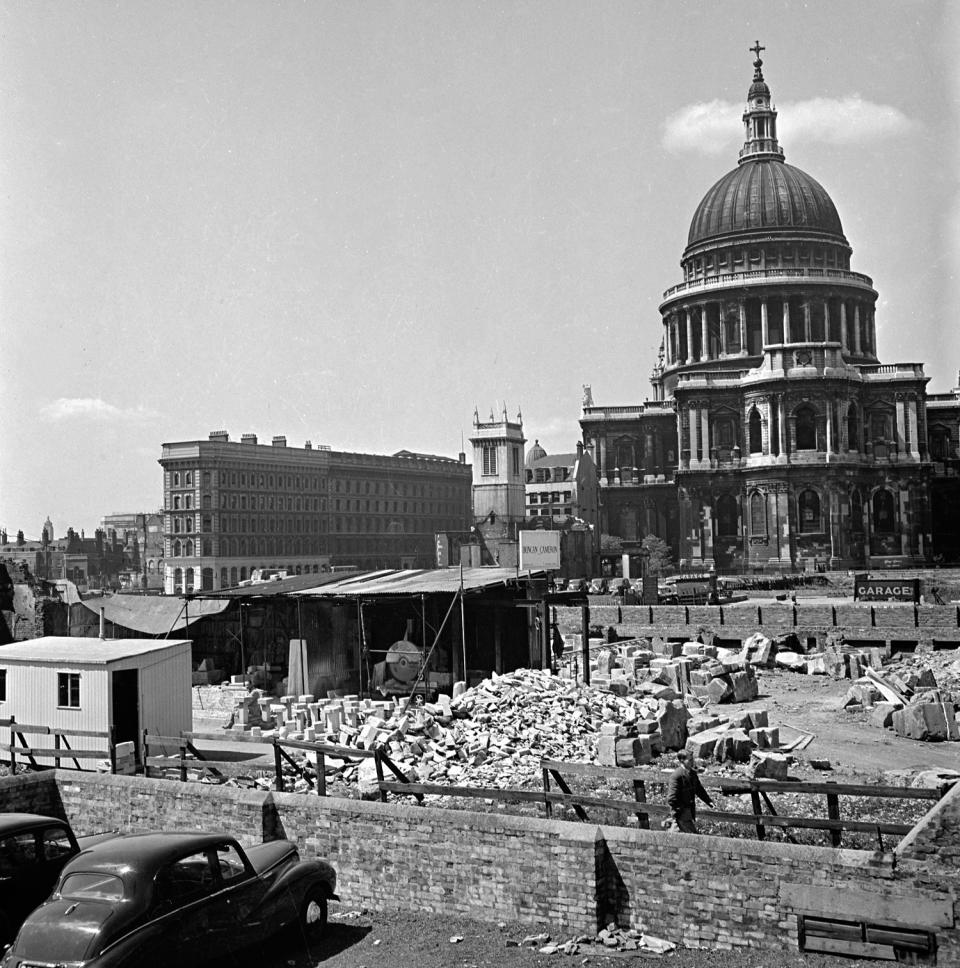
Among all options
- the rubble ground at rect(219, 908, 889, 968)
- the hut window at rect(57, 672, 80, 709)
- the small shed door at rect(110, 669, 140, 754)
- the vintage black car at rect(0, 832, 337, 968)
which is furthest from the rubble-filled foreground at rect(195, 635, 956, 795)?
the vintage black car at rect(0, 832, 337, 968)

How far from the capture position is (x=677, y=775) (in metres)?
12.7

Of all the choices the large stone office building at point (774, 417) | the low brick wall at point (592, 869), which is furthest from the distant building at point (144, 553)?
the low brick wall at point (592, 869)

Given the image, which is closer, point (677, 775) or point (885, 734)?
point (677, 775)

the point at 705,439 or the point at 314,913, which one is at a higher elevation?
the point at 705,439

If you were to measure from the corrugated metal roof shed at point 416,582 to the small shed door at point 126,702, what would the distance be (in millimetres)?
9486

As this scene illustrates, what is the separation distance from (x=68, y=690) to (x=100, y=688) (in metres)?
0.90

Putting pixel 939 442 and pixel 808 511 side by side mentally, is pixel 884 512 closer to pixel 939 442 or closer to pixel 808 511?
pixel 808 511

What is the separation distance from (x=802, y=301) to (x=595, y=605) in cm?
4115

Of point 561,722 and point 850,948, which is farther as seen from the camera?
point 561,722

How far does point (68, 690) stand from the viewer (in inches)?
885

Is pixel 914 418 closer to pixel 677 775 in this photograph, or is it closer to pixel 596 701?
pixel 596 701

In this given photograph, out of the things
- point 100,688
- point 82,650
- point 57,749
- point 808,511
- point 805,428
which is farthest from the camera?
point 805,428

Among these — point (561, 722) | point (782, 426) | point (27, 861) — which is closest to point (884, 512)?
point (782, 426)

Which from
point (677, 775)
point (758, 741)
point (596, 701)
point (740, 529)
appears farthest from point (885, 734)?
point (740, 529)
